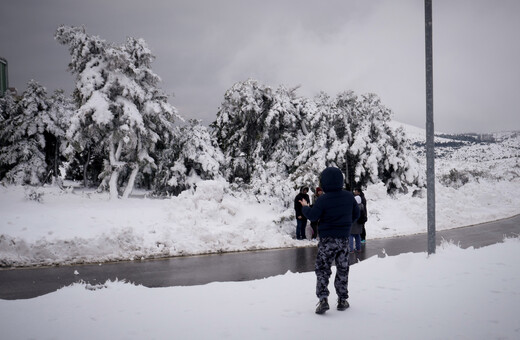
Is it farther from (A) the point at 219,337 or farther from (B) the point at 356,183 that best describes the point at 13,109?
(A) the point at 219,337

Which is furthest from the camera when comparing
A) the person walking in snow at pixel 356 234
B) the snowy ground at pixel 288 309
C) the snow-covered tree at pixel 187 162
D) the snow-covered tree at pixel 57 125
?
the snow-covered tree at pixel 57 125

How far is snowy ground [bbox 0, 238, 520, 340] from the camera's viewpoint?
470 cm

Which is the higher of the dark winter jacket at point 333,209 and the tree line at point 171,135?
the tree line at point 171,135

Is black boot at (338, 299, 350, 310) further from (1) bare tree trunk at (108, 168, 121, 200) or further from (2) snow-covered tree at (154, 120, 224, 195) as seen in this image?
(2) snow-covered tree at (154, 120, 224, 195)

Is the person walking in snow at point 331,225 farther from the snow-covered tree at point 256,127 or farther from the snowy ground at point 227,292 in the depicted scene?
the snow-covered tree at point 256,127

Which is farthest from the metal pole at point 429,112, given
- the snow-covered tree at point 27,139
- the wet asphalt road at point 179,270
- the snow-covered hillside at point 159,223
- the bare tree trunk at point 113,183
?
the snow-covered tree at point 27,139

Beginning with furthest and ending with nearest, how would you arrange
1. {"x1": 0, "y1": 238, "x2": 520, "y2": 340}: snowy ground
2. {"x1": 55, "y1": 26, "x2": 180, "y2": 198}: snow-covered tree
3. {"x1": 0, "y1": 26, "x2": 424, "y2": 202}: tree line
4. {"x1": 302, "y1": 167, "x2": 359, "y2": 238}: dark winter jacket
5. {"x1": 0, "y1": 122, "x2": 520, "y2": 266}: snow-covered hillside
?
{"x1": 0, "y1": 26, "x2": 424, "y2": 202}: tree line
{"x1": 55, "y1": 26, "x2": 180, "y2": 198}: snow-covered tree
{"x1": 0, "y1": 122, "x2": 520, "y2": 266}: snow-covered hillside
{"x1": 302, "y1": 167, "x2": 359, "y2": 238}: dark winter jacket
{"x1": 0, "y1": 238, "x2": 520, "y2": 340}: snowy ground

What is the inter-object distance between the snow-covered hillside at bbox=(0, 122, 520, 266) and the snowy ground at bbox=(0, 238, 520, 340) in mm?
4234

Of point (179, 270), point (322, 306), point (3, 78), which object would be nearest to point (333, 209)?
point (322, 306)

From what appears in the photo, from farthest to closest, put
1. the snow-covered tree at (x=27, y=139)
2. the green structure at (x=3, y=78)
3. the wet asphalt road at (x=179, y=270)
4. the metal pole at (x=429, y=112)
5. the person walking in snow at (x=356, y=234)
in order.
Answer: the green structure at (x=3, y=78) < the snow-covered tree at (x=27, y=139) < the person walking in snow at (x=356, y=234) < the metal pole at (x=429, y=112) < the wet asphalt road at (x=179, y=270)

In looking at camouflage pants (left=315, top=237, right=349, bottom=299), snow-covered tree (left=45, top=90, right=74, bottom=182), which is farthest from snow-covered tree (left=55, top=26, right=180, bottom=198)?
camouflage pants (left=315, top=237, right=349, bottom=299)

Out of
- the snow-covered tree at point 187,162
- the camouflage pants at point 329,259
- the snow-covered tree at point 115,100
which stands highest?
the snow-covered tree at point 115,100

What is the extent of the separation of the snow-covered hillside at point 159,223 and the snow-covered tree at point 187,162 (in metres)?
3.19

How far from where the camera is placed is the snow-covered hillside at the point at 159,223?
10531mm
